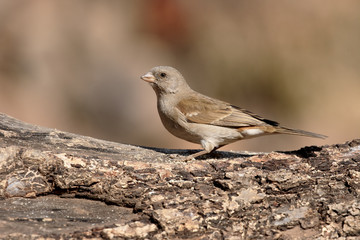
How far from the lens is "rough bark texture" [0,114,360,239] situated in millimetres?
3846

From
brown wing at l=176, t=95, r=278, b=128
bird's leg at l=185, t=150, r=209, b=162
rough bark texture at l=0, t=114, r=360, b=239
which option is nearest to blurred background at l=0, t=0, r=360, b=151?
brown wing at l=176, t=95, r=278, b=128

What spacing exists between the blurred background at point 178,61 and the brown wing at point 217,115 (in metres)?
3.68

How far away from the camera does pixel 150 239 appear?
3766mm

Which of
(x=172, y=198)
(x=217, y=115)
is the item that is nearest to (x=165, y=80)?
(x=217, y=115)

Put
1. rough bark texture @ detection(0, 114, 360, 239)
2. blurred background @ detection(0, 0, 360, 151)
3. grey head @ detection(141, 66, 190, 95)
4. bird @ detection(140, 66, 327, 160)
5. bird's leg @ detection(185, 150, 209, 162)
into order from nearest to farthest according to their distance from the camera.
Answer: rough bark texture @ detection(0, 114, 360, 239) → bird's leg @ detection(185, 150, 209, 162) → bird @ detection(140, 66, 327, 160) → grey head @ detection(141, 66, 190, 95) → blurred background @ detection(0, 0, 360, 151)

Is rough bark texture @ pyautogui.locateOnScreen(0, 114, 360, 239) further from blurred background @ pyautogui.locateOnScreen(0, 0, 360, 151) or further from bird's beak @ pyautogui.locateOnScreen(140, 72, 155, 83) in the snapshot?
blurred background @ pyautogui.locateOnScreen(0, 0, 360, 151)

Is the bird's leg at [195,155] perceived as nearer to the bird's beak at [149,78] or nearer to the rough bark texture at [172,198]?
the rough bark texture at [172,198]

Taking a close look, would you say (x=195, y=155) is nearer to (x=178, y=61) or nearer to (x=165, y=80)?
(x=165, y=80)

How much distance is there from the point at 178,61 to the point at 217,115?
453 centimetres

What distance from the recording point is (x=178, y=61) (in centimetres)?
1030

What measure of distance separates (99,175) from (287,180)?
159cm

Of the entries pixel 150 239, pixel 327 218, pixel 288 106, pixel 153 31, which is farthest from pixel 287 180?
pixel 153 31

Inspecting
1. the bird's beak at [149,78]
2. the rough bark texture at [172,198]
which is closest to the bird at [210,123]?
the bird's beak at [149,78]

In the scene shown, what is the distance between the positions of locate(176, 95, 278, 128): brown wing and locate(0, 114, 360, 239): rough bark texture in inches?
52.2
